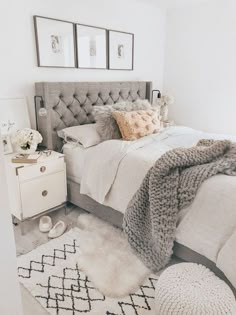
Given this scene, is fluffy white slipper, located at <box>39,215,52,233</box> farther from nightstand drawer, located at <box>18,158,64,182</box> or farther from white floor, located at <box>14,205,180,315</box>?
nightstand drawer, located at <box>18,158,64,182</box>

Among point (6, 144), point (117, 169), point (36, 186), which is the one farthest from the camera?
point (6, 144)

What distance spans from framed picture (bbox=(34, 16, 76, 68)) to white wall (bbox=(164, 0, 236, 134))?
178 centimetres

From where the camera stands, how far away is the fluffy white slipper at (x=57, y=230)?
7.03 feet

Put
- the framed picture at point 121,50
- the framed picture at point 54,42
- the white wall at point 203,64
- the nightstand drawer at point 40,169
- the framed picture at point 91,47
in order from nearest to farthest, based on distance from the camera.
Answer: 1. the nightstand drawer at point 40,169
2. the framed picture at point 54,42
3. the framed picture at point 91,47
4. the framed picture at point 121,50
5. the white wall at point 203,64

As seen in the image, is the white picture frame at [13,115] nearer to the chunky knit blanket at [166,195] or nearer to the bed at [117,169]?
the bed at [117,169]

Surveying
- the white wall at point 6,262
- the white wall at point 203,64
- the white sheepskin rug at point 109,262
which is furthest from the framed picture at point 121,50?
the white wall at point 6,262

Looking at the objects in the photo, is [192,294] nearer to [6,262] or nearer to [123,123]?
[6,262]

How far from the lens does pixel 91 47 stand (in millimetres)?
2891

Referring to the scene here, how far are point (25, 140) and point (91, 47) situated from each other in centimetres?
141

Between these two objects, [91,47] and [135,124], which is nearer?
[135,124]

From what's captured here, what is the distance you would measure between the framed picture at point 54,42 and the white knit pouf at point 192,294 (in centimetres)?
220

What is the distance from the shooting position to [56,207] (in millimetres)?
2391

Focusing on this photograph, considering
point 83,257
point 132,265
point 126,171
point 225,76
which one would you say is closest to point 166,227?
point 132,265

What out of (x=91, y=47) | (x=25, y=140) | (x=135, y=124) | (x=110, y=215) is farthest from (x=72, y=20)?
(x=110, y=215)
